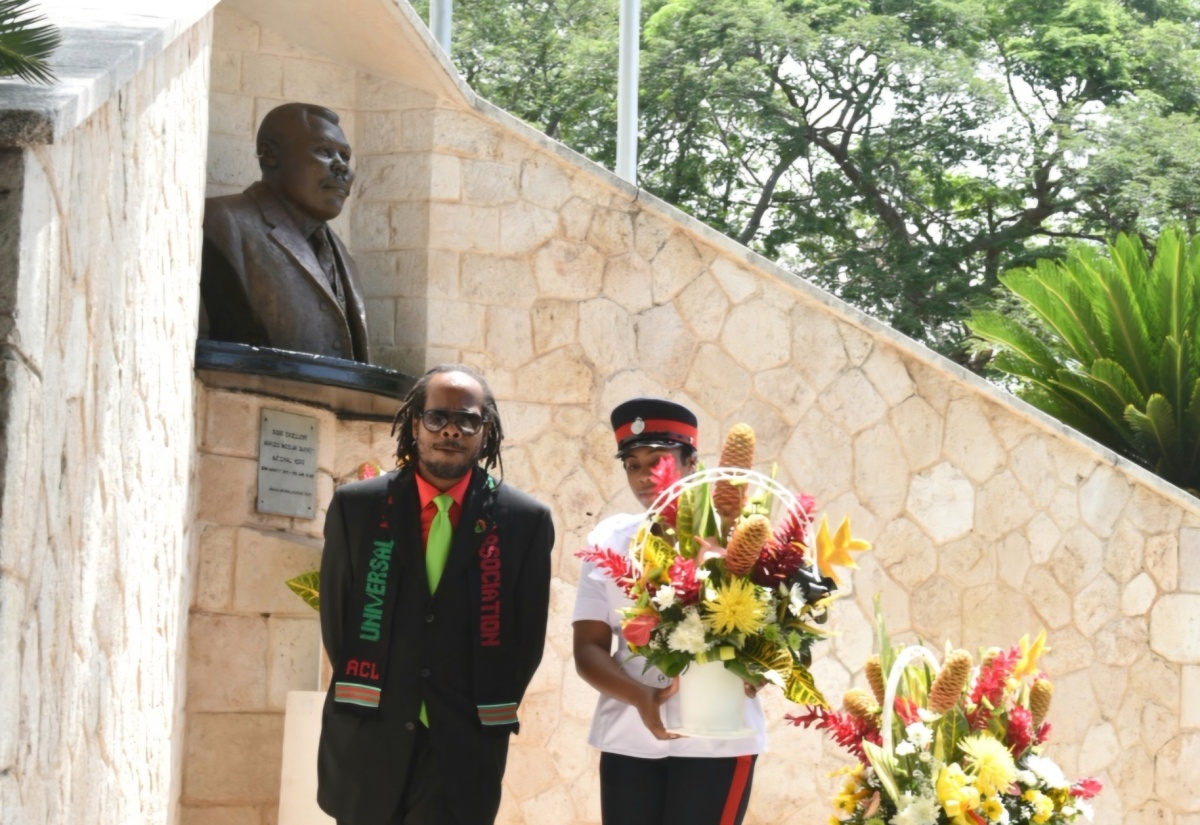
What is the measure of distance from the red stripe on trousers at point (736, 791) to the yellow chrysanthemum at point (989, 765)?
21.4 inches

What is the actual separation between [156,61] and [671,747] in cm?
206

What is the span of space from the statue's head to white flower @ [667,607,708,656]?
3083mm

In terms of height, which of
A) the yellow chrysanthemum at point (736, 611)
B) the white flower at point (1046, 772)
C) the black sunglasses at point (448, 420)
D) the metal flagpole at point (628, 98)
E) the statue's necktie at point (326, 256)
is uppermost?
the metal flagpole at point (628, 98)

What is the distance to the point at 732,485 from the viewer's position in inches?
149

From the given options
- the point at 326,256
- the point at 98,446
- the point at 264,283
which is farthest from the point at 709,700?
the point at 326,256

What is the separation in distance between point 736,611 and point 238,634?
2525 millimetres

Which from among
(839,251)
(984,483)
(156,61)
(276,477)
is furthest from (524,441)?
(839,251)

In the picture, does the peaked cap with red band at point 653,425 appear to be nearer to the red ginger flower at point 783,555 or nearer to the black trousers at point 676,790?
the red ginger flower at point 783,555

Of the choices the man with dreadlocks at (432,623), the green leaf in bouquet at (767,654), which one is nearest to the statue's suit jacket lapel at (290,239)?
the man with dreadlocks at (432,623)

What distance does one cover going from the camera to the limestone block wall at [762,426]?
22.7 ft

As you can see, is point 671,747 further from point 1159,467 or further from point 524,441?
point 1159,467

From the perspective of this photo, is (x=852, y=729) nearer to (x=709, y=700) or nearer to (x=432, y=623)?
(x=709, y=700)

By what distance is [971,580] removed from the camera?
24.7ft

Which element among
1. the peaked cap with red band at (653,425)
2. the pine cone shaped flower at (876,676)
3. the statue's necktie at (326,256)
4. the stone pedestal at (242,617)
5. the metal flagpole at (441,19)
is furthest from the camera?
the metal flagpole at (441,19)
